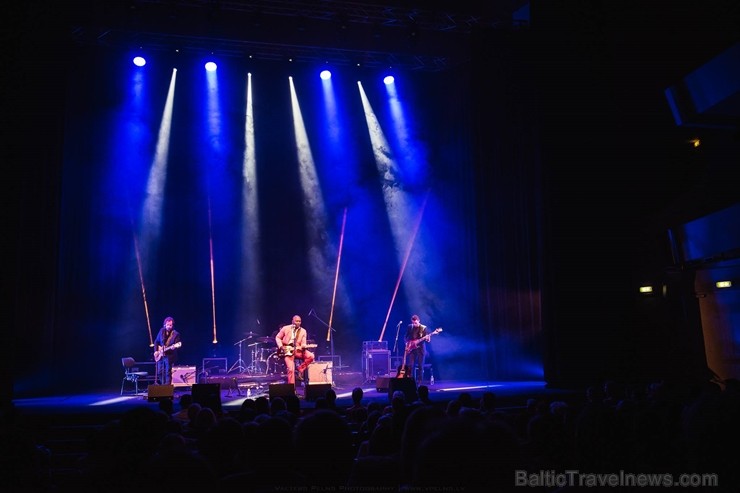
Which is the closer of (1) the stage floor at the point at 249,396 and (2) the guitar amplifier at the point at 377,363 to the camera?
(1) the stage floor at the point at 249,396

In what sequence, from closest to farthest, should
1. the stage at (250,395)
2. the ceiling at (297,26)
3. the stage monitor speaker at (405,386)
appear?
the stage monitor speaker at (405,386)
the stage at (250,395)
the ceiling at (297,26)

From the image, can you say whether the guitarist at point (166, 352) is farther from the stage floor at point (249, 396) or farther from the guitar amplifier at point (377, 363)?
the guitar amplifier at point (377, 363)

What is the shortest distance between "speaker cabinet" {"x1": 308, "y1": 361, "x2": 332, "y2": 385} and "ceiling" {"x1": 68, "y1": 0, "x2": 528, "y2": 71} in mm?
6728

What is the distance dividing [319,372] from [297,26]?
712 centimetres

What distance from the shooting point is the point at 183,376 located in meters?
11.4

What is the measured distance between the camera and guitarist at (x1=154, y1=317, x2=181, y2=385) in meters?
11.4

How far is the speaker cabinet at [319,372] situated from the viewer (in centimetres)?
1141

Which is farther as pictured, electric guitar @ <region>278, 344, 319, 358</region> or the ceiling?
the ceiling

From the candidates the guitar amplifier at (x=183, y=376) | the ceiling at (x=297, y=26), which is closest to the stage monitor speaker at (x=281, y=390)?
the guitar amplifier at (x=183, y=376)

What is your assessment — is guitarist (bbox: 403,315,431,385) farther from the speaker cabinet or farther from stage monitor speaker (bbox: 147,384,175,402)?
stage monitor speaker (bbox: 147,384,175,402)

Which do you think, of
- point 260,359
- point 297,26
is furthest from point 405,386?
point 297,26

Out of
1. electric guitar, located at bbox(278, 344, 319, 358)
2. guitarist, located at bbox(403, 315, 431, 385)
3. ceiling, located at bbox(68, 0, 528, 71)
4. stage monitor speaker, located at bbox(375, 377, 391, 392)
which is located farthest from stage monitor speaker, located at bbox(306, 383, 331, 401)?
ceiling, located at bbox(68, 0, 528, 71)

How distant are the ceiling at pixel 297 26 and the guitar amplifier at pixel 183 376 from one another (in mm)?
6834

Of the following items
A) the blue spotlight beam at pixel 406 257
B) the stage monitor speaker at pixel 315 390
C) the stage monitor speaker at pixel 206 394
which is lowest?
the stage monitor speaker at pixel 315 390
